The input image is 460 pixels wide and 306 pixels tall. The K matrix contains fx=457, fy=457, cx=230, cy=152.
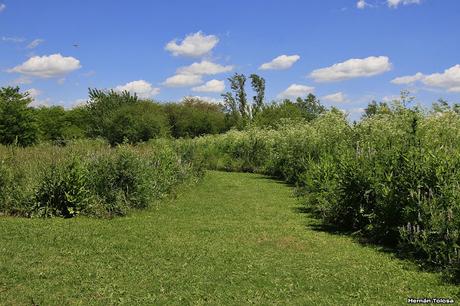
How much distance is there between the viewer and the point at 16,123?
33.6 meters

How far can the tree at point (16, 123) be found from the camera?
33094 mm

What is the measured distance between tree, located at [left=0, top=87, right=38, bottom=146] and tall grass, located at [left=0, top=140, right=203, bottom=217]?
66.4 feet

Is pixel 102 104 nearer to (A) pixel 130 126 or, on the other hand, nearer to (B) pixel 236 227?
(A) pixel 130 126

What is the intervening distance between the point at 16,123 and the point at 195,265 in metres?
30.4

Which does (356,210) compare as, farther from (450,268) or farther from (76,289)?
(76,289)

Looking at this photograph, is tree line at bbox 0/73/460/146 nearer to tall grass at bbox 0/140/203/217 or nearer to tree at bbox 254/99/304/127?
tree at bbox 254/99/304/127

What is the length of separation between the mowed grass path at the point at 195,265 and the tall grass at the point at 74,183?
83 centimetres

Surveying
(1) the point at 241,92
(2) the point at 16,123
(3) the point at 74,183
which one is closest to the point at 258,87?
(1) the point at 241,92

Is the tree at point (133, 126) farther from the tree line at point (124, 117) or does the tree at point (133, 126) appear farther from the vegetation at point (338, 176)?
the vegetation at point (338, 176)

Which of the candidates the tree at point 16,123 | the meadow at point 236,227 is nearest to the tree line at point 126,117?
the tree at point 16,123

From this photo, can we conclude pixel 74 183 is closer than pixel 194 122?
Yes

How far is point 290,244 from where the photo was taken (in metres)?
9.18

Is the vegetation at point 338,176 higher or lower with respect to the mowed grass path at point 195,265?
higher

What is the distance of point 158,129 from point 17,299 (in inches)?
1421
